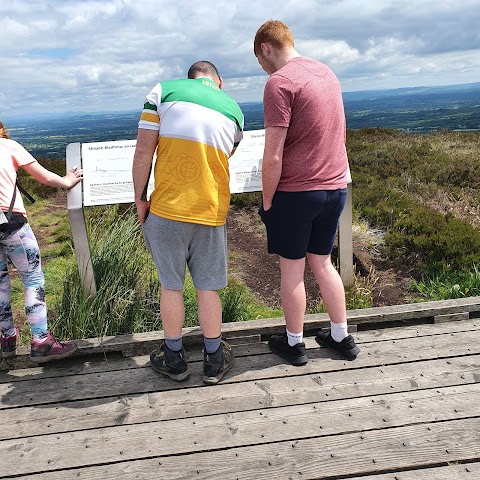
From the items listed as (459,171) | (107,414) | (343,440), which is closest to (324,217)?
(343,440)

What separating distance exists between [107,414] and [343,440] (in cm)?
117

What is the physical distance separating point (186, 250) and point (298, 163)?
2.40ft

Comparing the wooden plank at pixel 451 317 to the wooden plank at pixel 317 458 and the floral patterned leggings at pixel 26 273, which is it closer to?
the wooden plank at pixel 317 458

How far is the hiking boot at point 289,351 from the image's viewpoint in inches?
116

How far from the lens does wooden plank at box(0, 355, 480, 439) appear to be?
2.51 metres

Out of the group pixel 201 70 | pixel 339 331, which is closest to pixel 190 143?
pixel 201 70

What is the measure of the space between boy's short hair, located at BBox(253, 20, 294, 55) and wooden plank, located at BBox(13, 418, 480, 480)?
6.38 ft

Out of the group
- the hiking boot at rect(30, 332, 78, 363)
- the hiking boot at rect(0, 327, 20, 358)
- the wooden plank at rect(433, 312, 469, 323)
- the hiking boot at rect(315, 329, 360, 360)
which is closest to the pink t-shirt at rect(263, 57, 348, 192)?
the hiking boot at rect(315, 329, 360, 360)

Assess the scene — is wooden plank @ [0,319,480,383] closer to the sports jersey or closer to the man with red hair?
the man with red hair

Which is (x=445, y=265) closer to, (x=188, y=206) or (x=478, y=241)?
(x=478, y=241)

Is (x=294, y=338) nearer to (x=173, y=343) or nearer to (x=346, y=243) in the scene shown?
(x=173, y=343)

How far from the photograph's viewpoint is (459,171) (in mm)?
10555

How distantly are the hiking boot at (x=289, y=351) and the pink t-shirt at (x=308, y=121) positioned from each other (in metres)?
0.96

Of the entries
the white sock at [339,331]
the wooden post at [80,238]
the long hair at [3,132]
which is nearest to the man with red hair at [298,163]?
the white sock at [339,331]
